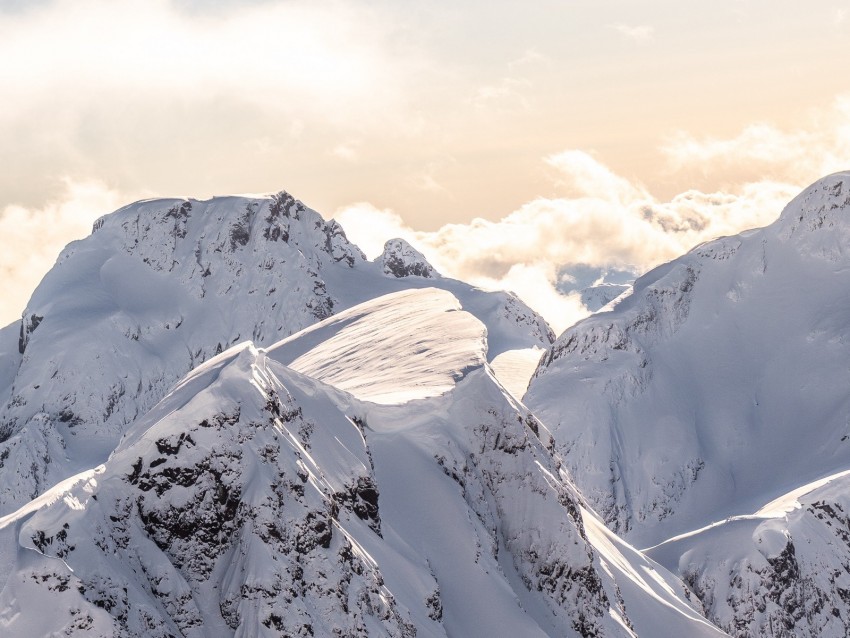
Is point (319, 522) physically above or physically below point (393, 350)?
below

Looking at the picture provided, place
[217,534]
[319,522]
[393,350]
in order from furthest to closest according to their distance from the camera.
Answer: [393,350], [319,522], [217,534]

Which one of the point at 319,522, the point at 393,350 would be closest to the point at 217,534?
the point at 319,522

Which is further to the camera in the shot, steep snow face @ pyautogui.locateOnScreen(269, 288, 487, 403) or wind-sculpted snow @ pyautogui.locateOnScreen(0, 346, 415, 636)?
steep snow face @ pyautogui.locateOnScreen(269, 288, 487, 403)

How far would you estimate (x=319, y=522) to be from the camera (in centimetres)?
10475

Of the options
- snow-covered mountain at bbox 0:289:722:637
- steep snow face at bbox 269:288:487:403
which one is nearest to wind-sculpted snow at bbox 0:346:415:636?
snow-covered mountain at bbox 0:289:722:637

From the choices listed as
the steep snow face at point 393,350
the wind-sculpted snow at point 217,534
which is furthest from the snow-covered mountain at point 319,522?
the steep snow face at point 393,350

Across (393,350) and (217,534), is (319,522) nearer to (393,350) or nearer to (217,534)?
(217,534)

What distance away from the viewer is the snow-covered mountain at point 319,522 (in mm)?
98188

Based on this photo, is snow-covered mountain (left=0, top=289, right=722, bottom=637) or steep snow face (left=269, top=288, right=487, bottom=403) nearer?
snow-covered mountain (left=0, top=289, right=722, bottom=637)

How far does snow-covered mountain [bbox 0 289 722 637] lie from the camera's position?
9819 cm

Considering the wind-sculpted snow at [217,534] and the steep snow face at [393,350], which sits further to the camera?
the steep snow face at [393,350]

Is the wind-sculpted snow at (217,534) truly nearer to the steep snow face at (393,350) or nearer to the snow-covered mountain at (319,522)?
the snow-covered mountain at (319,522)

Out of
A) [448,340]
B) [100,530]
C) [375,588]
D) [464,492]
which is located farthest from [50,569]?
[448,340]

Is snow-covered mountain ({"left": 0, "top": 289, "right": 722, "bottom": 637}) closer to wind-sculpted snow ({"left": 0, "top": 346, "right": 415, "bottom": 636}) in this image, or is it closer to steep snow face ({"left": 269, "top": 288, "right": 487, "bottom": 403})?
wind-sculpted snow ({"left": 0, "top": 346, "right": 415, "bottom": 636})
